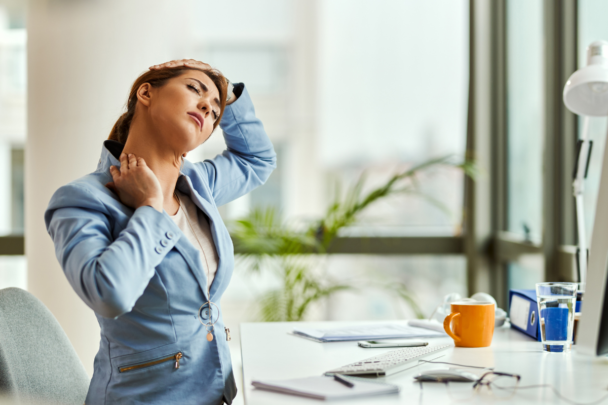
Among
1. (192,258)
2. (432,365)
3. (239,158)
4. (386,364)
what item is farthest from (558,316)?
(239,158)

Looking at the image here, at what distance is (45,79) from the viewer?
7.07 ft

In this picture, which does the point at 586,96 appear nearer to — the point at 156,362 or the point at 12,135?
the point at 156,362

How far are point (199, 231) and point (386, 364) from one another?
49 cm

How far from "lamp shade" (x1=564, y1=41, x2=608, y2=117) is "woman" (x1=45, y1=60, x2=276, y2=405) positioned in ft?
2.77

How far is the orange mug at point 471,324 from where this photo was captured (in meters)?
1.24

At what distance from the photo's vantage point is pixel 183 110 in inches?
46.2

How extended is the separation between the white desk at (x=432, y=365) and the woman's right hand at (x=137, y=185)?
374 mm

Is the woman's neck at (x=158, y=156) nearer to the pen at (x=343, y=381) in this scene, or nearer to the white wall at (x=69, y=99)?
the pen at (x=343, y=381)

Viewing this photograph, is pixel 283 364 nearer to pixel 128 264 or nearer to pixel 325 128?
pixel 128 264

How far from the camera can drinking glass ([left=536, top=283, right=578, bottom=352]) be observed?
1198mm

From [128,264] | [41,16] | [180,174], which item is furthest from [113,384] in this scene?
[41,16]

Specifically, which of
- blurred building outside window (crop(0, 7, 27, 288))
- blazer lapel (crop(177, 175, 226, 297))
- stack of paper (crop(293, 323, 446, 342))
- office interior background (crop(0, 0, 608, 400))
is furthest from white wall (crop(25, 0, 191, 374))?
stack of paper (crop(293, 323, 446, 342))

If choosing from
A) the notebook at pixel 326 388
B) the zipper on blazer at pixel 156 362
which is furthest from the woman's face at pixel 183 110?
the notebook at pixel 326 388

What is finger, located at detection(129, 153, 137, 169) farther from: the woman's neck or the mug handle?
the mug handle
